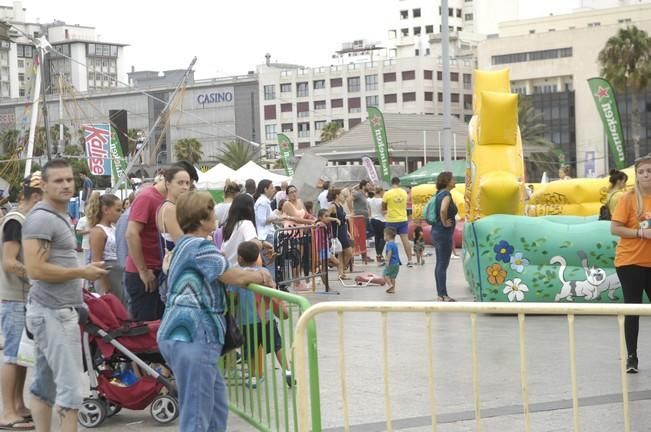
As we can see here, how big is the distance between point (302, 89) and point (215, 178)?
87.5 meters

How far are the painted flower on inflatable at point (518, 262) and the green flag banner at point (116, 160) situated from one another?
2137cm

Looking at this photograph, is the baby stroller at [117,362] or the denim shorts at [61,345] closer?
the denim shorts at [61,345]

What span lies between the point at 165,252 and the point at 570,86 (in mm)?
99724

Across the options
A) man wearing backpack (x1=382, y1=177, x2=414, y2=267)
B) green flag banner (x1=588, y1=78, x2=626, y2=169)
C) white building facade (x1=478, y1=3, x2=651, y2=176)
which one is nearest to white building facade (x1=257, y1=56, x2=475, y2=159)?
white building facade (x1=478, y1=3, x2=651, y2=176)

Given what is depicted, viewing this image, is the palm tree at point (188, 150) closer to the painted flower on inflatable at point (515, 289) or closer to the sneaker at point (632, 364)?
Answer: the painted flower on inflatable at point (515, 289)

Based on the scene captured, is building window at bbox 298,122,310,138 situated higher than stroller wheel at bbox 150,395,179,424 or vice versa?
building window at bbox 298,122,310,138

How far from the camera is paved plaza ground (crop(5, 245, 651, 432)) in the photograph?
714cm

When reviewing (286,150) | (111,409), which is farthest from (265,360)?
(286,150)

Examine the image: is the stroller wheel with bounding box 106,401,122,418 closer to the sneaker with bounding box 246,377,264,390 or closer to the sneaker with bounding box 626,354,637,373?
the sneaker with bounding box 246,377,264,390

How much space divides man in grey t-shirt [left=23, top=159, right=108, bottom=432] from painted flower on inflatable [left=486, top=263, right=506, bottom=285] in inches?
286

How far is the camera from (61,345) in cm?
639

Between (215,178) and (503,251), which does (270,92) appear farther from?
(503,251)

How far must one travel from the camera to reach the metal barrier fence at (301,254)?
16.0 metres

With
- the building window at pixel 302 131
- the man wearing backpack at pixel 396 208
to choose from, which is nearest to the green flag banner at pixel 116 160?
the man wearing backpack at pixel 396 208
